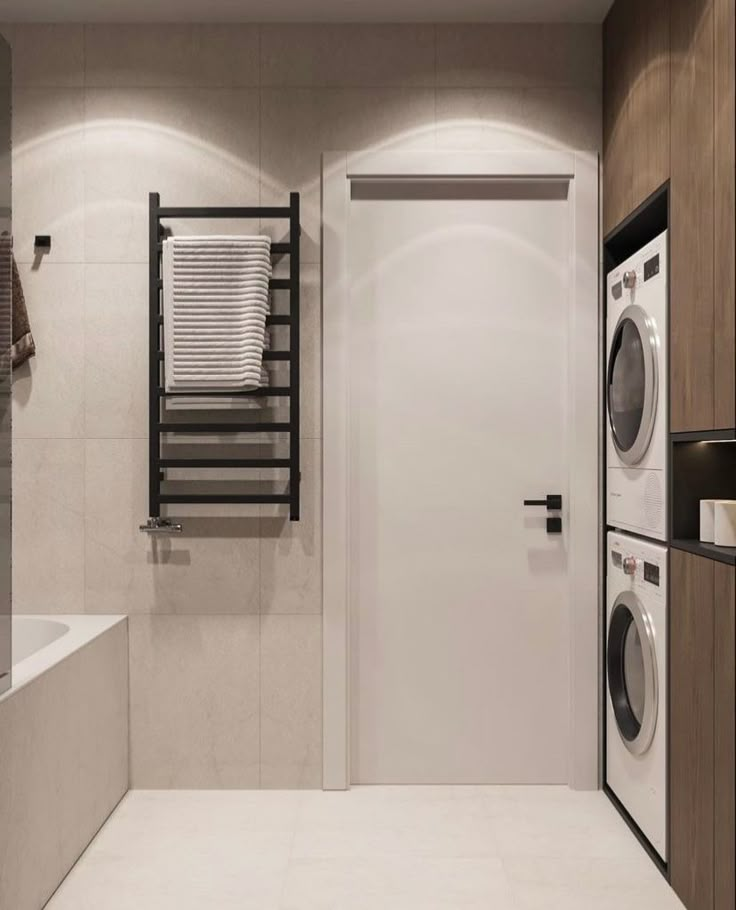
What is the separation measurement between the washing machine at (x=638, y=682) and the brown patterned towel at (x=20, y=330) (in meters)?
2.04

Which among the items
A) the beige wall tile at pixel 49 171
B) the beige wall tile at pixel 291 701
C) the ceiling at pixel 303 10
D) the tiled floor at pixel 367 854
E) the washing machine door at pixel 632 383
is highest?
the ceiling at pixel 303 10

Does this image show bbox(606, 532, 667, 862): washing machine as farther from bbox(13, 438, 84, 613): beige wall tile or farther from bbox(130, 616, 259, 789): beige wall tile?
bbox(13, 438, 84, 613): beige wall tile

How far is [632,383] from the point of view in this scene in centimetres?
266

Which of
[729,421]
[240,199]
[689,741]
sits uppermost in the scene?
[240,199]

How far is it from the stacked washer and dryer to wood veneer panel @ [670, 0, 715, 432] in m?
0.11

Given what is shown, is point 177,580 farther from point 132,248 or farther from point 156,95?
point 156,95

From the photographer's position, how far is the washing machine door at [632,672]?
249cm

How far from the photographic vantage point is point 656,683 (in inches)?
96.2

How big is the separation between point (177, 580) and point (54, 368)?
830 mm

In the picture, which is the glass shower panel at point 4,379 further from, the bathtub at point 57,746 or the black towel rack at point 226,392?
the black towel rack at point 226,392

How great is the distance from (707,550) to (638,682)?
71 cm

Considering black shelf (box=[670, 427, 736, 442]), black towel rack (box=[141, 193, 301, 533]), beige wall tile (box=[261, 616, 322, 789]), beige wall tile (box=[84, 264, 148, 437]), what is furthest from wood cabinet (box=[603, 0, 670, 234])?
beige wall tile (box=[261, 616, 322, 789])

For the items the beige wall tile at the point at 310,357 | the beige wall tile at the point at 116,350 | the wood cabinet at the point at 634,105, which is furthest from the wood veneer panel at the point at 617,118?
the beige wall tile at the point at 116,350

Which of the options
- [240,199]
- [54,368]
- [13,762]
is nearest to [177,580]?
[54,368]
